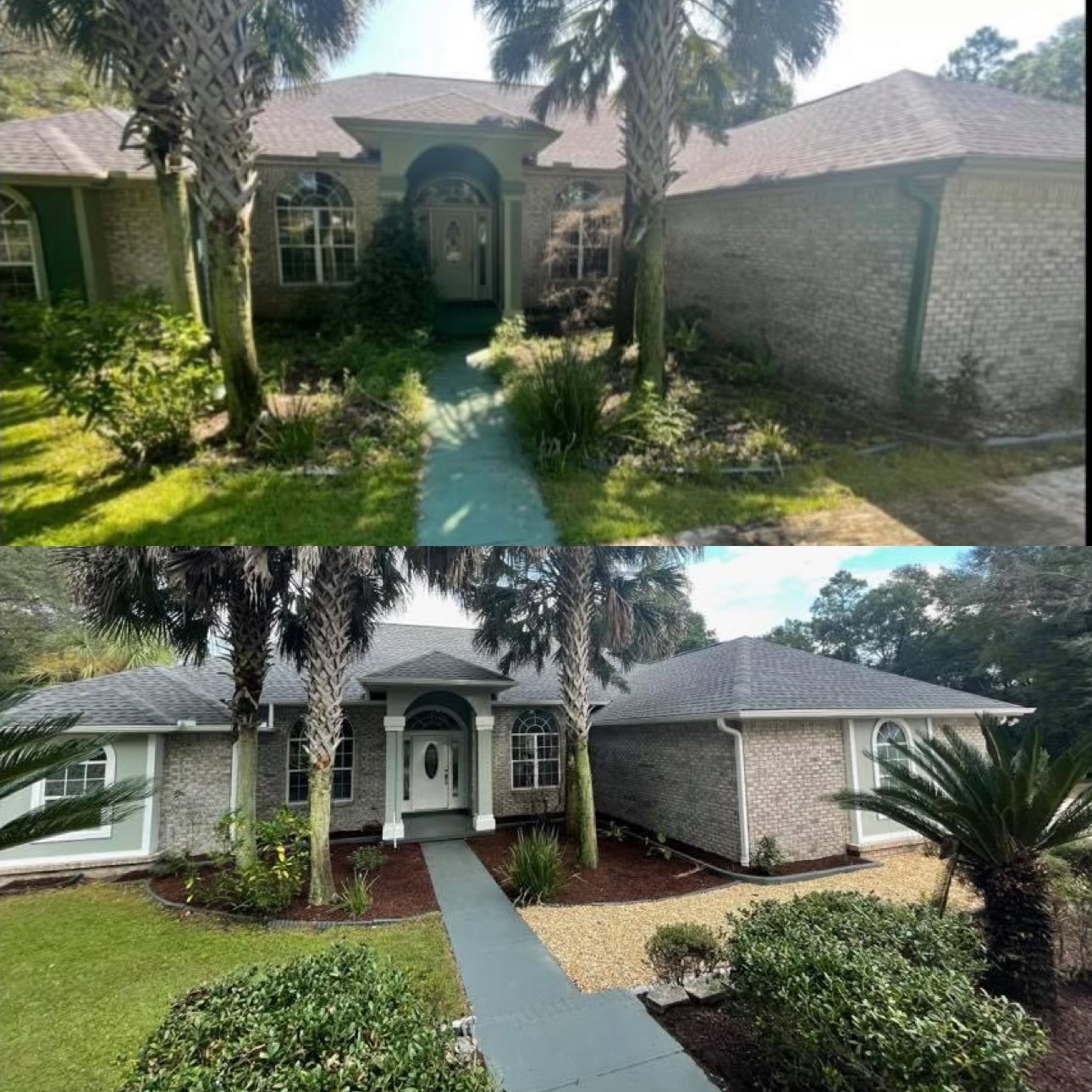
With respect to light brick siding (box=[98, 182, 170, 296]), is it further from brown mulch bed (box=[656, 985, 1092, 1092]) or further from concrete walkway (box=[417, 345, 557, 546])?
brown mulch bed (box=[656, 985, 1092, 1092])

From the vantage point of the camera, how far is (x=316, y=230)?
11.3 feet

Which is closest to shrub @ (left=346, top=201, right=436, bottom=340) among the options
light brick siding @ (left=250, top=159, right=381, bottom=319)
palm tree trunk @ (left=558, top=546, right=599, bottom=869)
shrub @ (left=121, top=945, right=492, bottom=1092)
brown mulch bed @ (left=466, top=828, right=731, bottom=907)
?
light brick siding @ (left=250, top=159, right=381, bottom=319)

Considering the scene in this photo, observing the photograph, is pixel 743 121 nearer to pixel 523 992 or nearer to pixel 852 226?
pixel 852 226

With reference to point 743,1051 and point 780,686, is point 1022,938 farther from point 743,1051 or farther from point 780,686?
point 780,686

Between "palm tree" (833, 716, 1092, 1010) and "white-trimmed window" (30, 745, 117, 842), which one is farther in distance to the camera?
"palm tree" (833, 716, 1092, 1010)

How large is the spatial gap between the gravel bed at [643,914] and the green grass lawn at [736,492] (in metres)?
1.88

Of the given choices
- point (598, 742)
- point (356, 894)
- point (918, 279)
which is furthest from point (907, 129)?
point (356, 894)

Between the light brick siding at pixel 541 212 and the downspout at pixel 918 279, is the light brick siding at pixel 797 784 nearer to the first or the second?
the downspout at pixel 918 279

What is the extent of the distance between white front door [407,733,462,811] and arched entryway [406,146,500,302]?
2.50 metres

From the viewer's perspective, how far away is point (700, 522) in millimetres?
2840

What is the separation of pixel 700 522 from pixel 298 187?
2476 millimetres

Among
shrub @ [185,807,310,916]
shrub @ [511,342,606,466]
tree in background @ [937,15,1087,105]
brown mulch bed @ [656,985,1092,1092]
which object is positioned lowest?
brown mulch bed @ [656,985,1092,1092]

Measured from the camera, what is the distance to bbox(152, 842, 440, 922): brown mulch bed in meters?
3.02

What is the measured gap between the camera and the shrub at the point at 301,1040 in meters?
2.28
